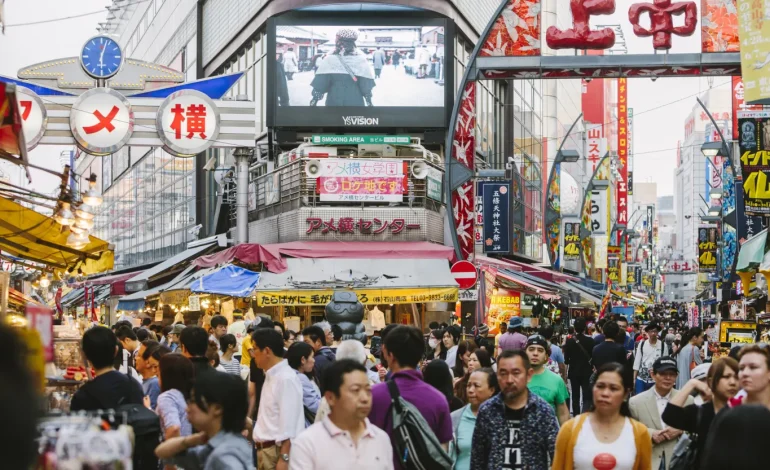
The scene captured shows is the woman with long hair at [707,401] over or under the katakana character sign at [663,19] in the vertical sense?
under

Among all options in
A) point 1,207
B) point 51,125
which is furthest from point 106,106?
point 1,207

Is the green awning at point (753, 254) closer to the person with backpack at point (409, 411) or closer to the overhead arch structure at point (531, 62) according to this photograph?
the overhead arch structure at point (531, 62)

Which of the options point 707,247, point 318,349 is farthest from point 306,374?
point 707,247

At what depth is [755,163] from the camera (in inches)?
827

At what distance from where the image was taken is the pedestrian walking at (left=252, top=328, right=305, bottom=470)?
8453mm

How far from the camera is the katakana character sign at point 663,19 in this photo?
1043 inches

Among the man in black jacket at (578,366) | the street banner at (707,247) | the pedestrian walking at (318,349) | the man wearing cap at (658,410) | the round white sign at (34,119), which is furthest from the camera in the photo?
the street banner at (707,247)

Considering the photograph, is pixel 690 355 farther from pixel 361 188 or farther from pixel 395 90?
pixel 395 90

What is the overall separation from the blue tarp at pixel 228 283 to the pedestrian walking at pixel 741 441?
19641 mm

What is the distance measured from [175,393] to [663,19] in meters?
20.8

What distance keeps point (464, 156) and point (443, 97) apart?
1154cm

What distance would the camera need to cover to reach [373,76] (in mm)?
37375

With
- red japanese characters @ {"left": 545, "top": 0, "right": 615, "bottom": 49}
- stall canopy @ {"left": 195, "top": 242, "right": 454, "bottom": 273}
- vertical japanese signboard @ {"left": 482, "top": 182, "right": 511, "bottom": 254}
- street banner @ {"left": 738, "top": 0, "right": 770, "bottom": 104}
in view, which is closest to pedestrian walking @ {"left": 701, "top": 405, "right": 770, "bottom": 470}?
street banner @ {"left": 738, "top": 0, "right": 770, "bottom": 104}

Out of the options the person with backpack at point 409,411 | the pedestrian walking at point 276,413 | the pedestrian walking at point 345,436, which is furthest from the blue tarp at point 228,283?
the pedestrian walking at point 345,436
